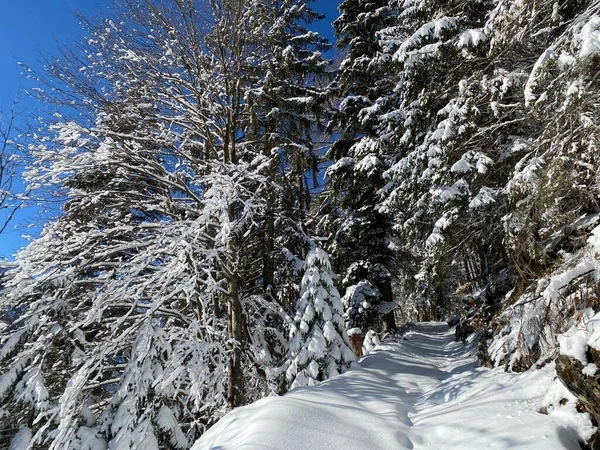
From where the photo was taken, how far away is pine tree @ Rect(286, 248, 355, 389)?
723 cm

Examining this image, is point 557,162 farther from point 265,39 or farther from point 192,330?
point 265,39

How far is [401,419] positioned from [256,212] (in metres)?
4.41

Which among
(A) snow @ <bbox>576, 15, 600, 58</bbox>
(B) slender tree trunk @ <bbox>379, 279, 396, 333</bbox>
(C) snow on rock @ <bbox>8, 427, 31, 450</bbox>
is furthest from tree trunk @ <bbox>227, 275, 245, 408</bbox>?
(B) slender tree trunk @ <bbox>379, 279, 396, 333</bbox>

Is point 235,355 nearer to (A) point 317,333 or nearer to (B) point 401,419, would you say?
(A) point 317,333

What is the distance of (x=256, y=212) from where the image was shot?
7117 millimetres

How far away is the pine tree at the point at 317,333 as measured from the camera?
23.7 feet

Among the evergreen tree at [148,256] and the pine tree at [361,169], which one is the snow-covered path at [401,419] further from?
the pine tree at [361,169]

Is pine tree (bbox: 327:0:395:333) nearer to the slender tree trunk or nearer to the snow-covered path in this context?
the slender tree trunk

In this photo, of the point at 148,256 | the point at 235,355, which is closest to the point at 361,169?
the point at 235,355

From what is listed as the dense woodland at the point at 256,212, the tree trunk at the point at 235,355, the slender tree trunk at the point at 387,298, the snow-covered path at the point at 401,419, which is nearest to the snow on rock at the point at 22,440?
the dense woodland at the point at 256,212

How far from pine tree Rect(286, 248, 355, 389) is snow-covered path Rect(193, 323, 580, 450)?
1.72m

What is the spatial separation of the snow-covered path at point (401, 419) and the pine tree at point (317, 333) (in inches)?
67.9

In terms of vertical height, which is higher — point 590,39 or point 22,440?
point 590,39

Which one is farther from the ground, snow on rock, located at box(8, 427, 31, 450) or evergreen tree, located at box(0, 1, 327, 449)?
evergreen tree, located at box(0, 1, 327, 449)
